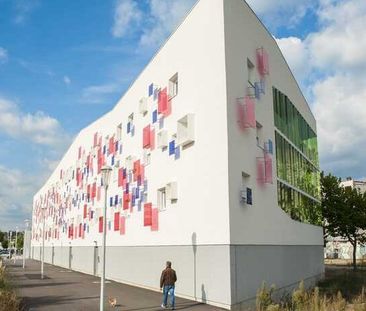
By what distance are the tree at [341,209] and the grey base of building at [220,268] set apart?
11.8 meters

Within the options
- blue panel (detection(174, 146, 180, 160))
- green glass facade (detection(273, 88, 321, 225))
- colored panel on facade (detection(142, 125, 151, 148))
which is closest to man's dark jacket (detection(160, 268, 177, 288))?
blue panel (detection(174, 146, 180, 160))

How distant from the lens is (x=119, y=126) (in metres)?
31.8

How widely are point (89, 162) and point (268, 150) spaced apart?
72.0ft

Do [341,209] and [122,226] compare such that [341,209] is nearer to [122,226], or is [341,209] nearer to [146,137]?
[122,226]

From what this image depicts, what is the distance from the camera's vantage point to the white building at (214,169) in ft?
A: 57.7

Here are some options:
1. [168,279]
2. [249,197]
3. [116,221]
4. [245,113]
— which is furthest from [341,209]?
[168,279]

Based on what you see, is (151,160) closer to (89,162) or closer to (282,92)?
(282,92)

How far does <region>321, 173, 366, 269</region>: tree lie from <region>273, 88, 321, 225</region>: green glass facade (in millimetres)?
4446

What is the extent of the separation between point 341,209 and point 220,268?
2647 cm

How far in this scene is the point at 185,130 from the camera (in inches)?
787

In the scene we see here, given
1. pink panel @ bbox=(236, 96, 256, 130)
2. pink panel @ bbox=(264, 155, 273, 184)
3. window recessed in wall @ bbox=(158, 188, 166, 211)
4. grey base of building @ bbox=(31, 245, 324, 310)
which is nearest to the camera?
grey base of building @ bbox=(31, 245, 324, 310)

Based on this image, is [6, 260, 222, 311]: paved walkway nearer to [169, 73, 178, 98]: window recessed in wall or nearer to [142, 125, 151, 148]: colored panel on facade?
[142, 125, 151, 148]: colored panel on facade

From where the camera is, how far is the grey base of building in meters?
16.6

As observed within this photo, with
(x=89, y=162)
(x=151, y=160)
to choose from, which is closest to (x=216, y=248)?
(x=151, y=160)
